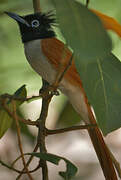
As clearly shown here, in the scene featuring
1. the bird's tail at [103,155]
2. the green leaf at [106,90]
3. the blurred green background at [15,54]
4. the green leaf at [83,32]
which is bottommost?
the bird's tail at [103,155]

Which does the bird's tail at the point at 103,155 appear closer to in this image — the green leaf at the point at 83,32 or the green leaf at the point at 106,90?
the green leaf at the point at 106,90

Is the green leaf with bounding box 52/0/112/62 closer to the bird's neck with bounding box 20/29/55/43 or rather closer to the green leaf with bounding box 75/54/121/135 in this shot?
the green leaf with bounding box 75/54/121/135

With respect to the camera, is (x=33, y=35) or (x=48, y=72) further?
(x=33, y=35)

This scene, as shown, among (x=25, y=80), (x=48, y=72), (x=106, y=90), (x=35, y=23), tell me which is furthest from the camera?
(x=25, y=80)

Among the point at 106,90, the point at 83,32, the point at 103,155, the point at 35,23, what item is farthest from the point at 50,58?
the point at 83,32

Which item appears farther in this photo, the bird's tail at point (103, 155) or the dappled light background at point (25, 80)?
the dappled light background at point (25, 80)

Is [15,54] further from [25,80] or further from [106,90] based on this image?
[106,90]

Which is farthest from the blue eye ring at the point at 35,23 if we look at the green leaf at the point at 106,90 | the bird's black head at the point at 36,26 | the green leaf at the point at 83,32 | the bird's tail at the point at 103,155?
the green leaf at the point at 83,32

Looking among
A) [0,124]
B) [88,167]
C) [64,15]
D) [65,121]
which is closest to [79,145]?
[88,167]
